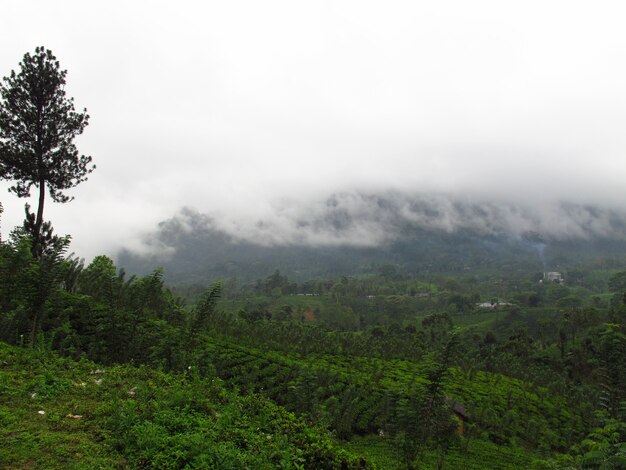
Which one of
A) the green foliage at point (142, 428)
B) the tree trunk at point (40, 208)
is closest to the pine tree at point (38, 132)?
the tree trunk at point (40, 208)

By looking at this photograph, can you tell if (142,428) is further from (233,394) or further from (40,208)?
(40,208)

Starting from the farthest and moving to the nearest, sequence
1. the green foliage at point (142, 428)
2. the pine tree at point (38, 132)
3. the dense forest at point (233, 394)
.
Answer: the pine tree at point (38, 132), the dense forest at point (233, 394), the green foliage at point (142, 428)

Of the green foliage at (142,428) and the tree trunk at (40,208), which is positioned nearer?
the green foliage at (142,428)

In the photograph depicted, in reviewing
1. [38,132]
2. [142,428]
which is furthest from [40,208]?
[142,428]

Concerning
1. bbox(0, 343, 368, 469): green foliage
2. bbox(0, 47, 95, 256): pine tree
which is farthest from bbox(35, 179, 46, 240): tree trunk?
bbox(0, 343, 368, 469): green foliage

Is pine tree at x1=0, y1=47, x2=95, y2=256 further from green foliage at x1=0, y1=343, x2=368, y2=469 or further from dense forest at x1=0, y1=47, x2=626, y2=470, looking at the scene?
green foliage at x1=0, y1=343, x2=368, y2=469

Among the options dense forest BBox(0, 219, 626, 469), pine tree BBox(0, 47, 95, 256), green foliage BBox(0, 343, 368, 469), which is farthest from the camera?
pine tree BBox(0, 47, 95, 256)

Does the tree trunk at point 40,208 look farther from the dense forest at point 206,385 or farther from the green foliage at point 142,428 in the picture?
the green foliage at point 142,428

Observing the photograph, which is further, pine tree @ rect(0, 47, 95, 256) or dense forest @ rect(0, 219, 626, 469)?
pine tree @ rect(0, 47, 95, 256)

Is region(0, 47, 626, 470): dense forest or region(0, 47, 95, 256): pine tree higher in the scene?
region(0, 47, 95, 256): pine tree

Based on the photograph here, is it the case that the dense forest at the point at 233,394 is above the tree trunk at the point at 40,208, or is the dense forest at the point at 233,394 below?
below

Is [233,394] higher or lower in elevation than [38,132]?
lower

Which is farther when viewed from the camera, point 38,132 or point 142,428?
point 38,132

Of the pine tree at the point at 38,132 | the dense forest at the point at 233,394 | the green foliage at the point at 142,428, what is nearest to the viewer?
the green foliage at the point at 142,428
